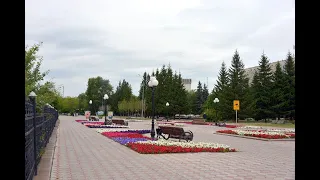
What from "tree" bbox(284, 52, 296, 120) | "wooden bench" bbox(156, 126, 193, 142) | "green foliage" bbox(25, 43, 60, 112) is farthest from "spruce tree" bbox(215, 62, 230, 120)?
"green foliage" bbox(25, 43, 60, 112)

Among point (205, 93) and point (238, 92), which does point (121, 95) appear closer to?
point (205, 93)

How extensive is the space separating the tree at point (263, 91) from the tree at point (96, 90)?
201ft

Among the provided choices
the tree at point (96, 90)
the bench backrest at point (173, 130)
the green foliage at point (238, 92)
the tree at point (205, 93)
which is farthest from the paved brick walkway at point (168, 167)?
the tree at point (96, 90)

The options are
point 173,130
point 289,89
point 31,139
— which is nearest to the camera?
point 31,139

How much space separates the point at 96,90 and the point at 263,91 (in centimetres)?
6534

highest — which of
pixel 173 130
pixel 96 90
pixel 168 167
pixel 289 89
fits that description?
pixel 96 90

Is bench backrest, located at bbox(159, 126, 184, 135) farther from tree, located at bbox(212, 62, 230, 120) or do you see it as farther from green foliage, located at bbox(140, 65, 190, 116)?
green foliage, located at bbox(140, 65, 190, 116)

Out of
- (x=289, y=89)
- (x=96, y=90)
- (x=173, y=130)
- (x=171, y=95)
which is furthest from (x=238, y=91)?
(x=96, y=90)

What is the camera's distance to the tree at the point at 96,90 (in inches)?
4129

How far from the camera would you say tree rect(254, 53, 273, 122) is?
161ft

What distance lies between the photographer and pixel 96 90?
106m

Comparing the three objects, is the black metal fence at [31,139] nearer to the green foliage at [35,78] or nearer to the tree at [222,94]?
the green foliage at [35,78]

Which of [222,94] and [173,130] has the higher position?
[222,94]
